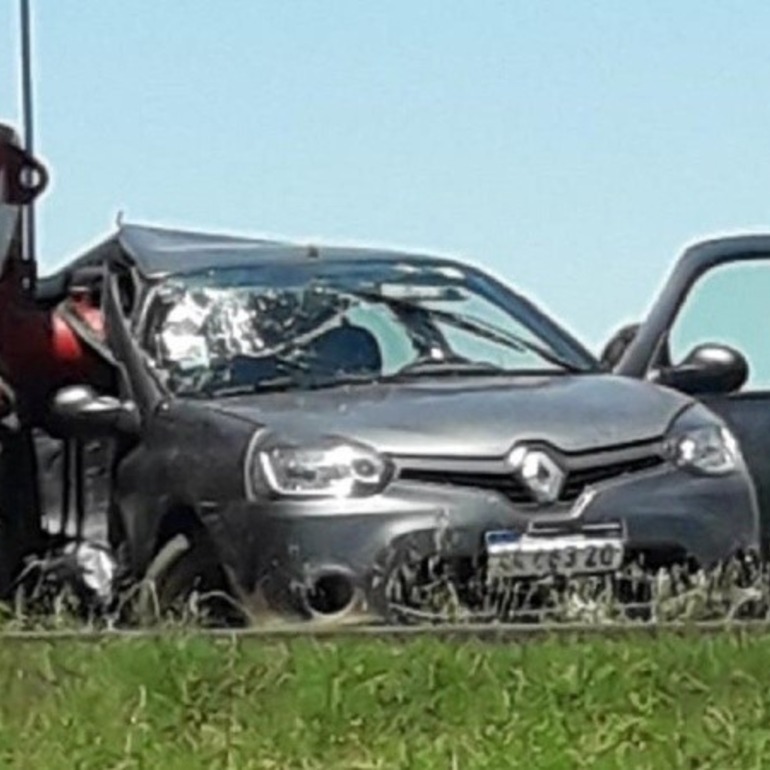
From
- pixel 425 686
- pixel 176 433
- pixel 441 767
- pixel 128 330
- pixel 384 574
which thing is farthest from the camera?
pixel 128 330

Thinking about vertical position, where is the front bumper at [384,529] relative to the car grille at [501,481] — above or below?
below

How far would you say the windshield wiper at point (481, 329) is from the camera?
1129 centimetres

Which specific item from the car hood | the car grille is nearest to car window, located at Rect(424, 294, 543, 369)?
the car hood

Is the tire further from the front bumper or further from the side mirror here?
the side mirror

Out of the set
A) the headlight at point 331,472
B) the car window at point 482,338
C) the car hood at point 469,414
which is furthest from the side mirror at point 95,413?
the car window at point 482,338

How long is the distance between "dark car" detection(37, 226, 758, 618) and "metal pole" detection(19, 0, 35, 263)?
114cm

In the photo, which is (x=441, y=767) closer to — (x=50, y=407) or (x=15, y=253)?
(x=50, y=407)

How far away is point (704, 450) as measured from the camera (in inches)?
402

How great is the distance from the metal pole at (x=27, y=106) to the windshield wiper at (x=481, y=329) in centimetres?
190

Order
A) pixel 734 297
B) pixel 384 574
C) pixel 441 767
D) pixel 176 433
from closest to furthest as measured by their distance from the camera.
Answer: pixel 441 767, pixel 384 574, pixel 176 433, pixel 734 297

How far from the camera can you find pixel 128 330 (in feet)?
36.5

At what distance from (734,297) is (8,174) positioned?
2.99 metres

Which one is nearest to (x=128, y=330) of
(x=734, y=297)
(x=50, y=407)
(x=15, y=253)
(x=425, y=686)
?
(x=50, y=407)

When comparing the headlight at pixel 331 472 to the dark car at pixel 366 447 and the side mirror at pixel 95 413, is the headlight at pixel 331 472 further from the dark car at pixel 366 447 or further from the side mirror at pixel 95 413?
the side mirror at pixel 95 413
